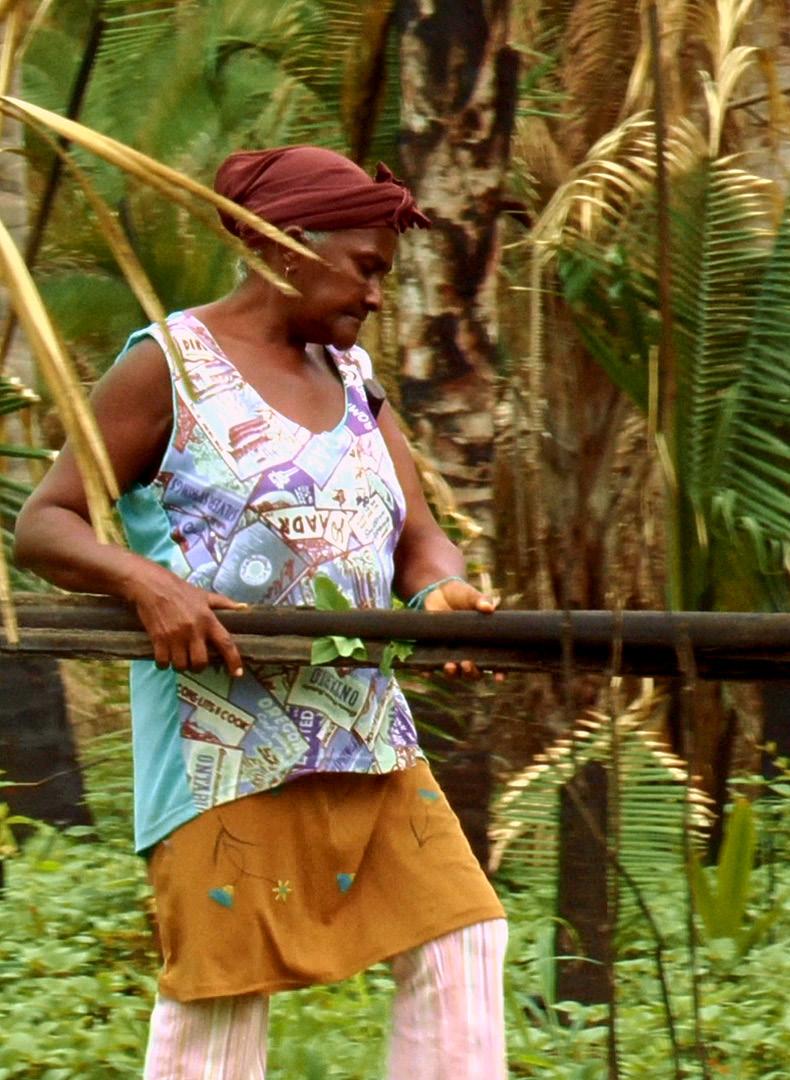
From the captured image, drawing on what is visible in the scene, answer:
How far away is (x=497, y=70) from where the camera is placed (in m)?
4.66

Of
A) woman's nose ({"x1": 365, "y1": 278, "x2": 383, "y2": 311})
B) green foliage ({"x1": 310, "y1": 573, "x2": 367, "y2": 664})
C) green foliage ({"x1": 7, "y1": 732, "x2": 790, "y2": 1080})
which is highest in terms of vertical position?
woman's nose ({"x1": 365, "y1": 278, "x2": 383, "y2": 311})

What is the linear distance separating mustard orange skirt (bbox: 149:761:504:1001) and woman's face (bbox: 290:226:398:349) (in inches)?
24.9

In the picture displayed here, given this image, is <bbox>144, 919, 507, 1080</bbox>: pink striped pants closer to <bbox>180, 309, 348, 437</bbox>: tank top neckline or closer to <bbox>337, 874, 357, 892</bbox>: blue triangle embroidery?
<bbox>337, 874, 357, 892</bbox>: blue triangle embroidery

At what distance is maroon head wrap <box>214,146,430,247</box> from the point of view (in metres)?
2.53

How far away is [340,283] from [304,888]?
33.1 inches

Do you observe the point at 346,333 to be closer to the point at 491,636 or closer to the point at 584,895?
the point at 491,636

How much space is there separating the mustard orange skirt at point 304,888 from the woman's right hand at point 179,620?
0.84ft

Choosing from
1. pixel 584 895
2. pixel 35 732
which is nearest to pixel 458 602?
pixel 584 895

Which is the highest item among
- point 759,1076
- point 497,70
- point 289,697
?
point 497,70

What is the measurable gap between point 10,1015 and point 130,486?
1.57 metres

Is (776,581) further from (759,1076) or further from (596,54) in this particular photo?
(596,54)

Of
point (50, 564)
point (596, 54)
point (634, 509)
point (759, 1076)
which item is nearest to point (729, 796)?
point (634, 509)

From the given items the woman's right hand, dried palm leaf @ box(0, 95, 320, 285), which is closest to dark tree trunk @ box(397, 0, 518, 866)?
the woman's right hand

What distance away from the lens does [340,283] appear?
254cm
